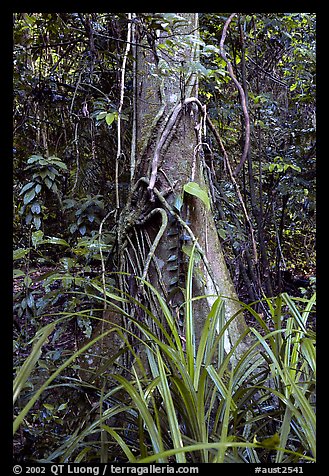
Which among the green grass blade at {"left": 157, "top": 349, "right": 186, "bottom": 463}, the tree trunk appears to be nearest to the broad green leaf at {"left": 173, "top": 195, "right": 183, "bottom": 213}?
the tree trunk

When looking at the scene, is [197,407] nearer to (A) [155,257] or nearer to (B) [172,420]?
(B) [172,420]

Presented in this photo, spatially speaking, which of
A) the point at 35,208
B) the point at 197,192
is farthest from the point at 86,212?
the point at 197,192

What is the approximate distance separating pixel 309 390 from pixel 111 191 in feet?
5.27

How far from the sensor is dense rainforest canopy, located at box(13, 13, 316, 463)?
97cm

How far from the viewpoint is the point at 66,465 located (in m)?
0.88

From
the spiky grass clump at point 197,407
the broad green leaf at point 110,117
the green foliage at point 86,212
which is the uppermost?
the broad green leaf at point 110,117

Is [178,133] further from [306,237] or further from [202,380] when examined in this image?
[306,237]

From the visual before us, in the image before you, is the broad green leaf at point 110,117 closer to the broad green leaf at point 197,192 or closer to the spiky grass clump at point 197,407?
the broad green leaf at point 197,192

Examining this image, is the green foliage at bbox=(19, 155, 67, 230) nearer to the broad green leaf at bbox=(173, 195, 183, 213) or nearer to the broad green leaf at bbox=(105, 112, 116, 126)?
the broad green leaf at bbox=(105, 112, 116, 126)

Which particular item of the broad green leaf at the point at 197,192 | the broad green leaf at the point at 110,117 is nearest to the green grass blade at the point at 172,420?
the broad green leaf at the point at 197,192

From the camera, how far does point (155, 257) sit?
60.2 inches

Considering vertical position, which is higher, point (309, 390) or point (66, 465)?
point (309, 390)

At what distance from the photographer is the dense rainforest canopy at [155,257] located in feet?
3.18
